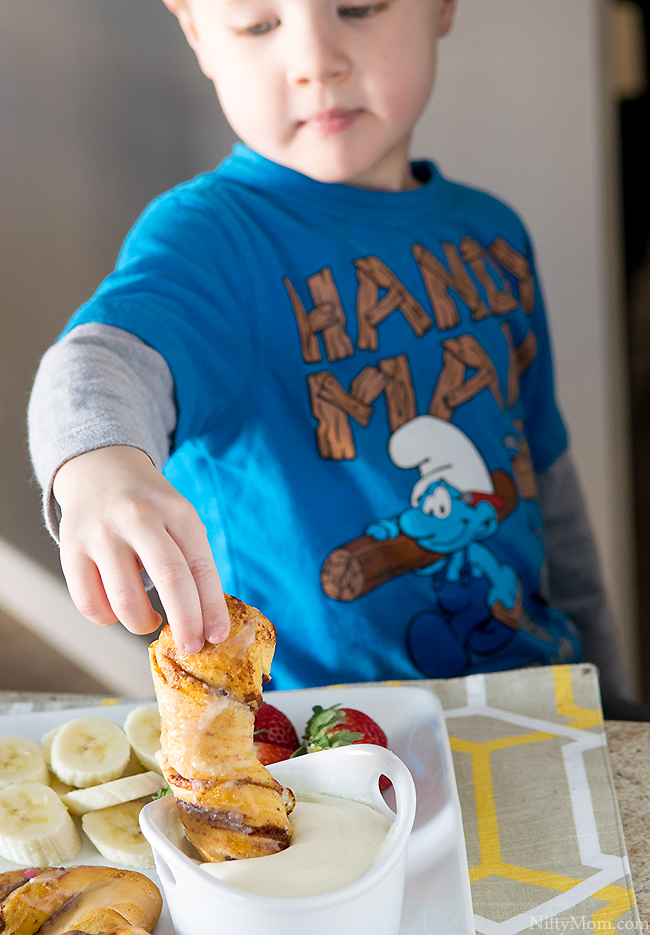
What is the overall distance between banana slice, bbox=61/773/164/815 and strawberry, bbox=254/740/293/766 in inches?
3.6

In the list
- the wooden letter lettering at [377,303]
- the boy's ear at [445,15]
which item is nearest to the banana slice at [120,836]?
the wooden letter lettering at [377,303]

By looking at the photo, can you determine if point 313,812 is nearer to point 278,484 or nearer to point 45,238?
point 278,484

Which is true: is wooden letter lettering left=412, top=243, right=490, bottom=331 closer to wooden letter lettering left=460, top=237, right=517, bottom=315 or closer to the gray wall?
wooden letter lettering left=460, top=237, right=517, bottom=315

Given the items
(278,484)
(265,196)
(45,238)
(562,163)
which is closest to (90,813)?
(278,484)

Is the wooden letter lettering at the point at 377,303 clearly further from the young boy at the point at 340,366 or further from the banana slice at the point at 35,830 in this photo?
the banana slice at the point at 35,830

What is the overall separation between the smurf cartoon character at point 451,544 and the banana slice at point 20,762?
365 millimetres

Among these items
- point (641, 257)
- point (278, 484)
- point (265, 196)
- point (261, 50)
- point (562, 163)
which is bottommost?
point (641, 257)

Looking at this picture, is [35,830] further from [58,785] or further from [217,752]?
[217,752]

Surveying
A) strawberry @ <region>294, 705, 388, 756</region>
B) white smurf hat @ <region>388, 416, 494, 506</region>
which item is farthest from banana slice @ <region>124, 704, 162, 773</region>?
white smurf hat @ <region>388, 416, 494, 506</region>

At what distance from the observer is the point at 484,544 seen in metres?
0.88

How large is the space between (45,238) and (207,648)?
0.85 meters

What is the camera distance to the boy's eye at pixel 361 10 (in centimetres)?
77

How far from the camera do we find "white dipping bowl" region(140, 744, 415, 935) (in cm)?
38

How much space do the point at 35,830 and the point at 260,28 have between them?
0.67m
